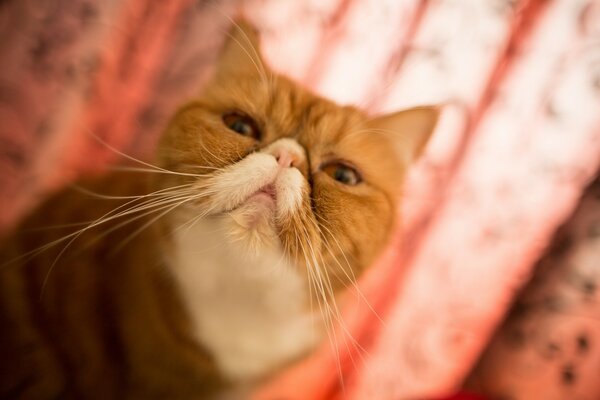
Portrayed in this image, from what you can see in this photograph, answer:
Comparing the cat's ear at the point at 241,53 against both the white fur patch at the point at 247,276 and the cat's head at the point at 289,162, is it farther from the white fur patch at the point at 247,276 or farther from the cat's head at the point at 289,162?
the white fur patch at the point at 247,276

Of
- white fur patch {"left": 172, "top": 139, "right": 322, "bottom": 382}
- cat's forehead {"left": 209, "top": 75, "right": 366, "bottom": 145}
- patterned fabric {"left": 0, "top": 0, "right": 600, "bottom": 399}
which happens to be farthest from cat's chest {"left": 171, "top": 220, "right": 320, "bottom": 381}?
cat's forehead {"left": 209, "top": 75, "right": 366, "bottom": 145}

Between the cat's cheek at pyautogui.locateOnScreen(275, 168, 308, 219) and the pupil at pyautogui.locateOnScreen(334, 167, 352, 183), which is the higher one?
the pupil at pyautogui.locateOnScreen(334, 167, 352, 183)

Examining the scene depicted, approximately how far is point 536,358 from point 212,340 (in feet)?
2.29

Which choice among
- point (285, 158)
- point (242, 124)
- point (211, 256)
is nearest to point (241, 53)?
point (242, 124)

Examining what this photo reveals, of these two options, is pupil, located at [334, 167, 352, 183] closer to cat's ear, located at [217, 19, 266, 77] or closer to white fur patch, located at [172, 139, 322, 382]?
white fur patch, located at [172, 139, 322, 382]

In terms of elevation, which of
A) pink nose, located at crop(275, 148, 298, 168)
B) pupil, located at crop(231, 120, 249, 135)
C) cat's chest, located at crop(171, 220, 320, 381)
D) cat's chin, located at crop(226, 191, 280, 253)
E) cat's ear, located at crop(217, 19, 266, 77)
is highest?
cat's ear, located at crop(217, 19, 266, 77)

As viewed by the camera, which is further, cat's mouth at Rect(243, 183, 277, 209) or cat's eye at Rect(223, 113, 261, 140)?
cat's eye at Rect(223, 113, 261, 140)

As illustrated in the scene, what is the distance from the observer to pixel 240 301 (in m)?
0.77

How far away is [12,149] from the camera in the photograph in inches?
39.0

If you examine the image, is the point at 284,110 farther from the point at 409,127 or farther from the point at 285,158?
the point at 409,127

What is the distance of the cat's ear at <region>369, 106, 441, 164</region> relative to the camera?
816mm

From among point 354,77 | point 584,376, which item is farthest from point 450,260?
point 354,77

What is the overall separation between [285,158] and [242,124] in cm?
18

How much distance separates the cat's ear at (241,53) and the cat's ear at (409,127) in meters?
0.28
